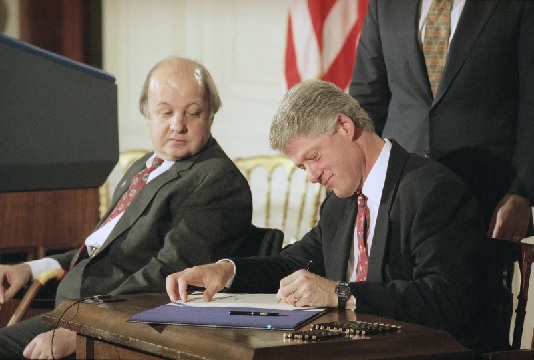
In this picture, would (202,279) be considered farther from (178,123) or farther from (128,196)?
(128,196)

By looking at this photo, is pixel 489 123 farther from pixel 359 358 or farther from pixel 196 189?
pixel 359 358

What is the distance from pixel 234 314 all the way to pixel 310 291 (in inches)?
8.0

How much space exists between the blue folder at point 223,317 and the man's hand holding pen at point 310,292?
0.10ft

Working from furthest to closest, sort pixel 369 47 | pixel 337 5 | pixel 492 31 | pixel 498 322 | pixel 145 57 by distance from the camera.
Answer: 1. pixel 145 57
2. pixel 337 5
3. pixel 369 47
4. pixel 492 31
5. pixel 498 322

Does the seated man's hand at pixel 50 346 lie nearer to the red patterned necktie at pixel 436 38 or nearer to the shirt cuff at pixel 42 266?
the shirt cuff at pixel 42 266

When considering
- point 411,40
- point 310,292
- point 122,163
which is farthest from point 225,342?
point 122,163

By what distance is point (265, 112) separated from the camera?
5176mm

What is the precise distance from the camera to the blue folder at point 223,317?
2.19 meters

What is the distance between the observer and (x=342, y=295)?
2.42 metres

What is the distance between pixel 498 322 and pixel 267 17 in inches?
113

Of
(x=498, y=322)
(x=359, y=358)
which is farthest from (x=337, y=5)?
(x=359, y=358)

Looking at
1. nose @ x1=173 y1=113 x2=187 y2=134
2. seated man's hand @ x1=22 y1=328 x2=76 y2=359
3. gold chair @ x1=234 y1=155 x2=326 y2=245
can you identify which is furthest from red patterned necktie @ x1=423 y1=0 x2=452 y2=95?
gold chair @ x1=234 y1=155 x2=326 y2=245

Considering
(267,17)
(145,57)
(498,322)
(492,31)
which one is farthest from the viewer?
(145,57)

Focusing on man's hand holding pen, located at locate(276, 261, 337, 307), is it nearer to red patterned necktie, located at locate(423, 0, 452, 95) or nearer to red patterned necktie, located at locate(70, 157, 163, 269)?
red patterned necktie, located at locate(423, 0, 452, 95)
